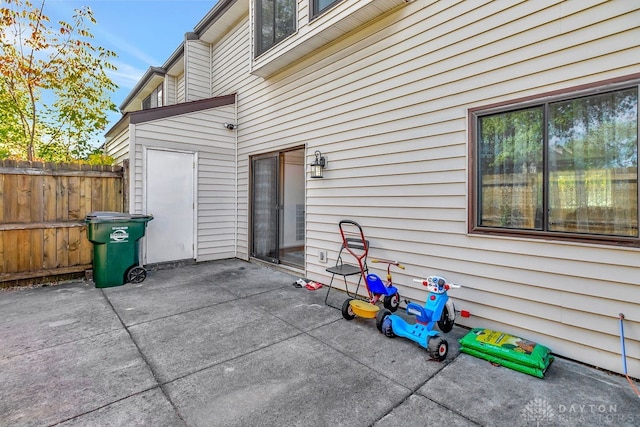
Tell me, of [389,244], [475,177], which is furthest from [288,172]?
[475,177]

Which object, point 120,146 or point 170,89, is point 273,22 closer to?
point 120,146

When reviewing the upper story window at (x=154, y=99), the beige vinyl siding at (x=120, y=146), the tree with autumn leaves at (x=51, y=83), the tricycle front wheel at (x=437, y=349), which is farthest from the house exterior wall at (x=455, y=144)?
the upper story window at (x=154, y=99)

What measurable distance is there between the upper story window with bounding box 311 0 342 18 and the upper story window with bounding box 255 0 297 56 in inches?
20.1

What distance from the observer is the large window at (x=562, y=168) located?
2219 mm

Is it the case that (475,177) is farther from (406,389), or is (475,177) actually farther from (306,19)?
(306,19)

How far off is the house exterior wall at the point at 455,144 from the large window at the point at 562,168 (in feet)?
0.43

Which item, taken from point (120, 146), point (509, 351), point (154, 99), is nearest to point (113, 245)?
point (120, 146)

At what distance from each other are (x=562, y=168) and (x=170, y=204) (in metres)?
5.84

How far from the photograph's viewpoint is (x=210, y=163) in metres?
6.19

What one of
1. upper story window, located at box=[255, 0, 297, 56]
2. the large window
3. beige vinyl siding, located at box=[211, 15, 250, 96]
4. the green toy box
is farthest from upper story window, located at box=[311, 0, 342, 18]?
the green toy box

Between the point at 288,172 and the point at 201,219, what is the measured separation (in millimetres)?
2103

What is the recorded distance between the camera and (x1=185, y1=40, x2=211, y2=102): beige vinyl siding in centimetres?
740

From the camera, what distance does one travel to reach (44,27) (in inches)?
229

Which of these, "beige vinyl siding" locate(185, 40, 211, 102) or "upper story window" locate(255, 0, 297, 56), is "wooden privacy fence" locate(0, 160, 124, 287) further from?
"upper story window" locate(255, 0, 297, 56)
